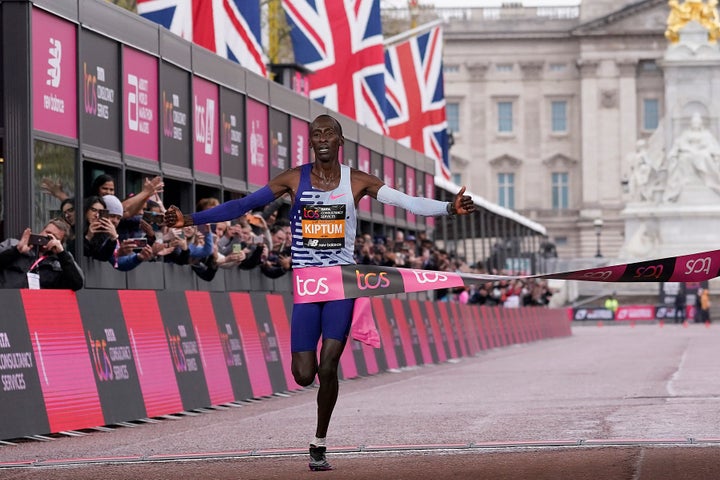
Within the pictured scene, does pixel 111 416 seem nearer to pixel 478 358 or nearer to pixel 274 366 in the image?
pixel 274 366

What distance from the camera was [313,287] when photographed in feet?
36.7

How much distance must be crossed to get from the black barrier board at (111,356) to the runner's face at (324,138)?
15.8 ft

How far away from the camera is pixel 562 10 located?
135875 millimetres

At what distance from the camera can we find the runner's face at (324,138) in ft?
36.3

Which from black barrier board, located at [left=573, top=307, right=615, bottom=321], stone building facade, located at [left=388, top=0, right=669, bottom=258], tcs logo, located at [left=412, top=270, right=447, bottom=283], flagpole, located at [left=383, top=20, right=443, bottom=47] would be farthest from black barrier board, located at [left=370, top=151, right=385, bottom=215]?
stone building facade, located at [left=388, top=0, right=669, bottom=258]

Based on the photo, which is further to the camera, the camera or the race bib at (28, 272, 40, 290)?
the camera

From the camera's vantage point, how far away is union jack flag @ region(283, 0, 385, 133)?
108 feet

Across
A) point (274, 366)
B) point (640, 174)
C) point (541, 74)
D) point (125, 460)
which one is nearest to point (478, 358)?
point (274, 366)

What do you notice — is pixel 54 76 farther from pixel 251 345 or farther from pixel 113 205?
pixel 251 345

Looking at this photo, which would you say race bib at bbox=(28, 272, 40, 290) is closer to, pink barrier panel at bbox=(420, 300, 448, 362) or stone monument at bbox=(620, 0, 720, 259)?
pink barrier panel at bbox=(420, 300, 448, 362)

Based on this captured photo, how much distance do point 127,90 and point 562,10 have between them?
388 ft

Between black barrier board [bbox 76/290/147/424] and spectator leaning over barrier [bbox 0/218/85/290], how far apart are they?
252 mm

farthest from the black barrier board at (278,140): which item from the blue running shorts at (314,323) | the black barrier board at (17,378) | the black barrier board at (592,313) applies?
the black barrier board at (592,313)

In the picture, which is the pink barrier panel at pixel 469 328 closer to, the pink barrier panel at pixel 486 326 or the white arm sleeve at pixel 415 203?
the pink barrier panel at pixel 486 326
